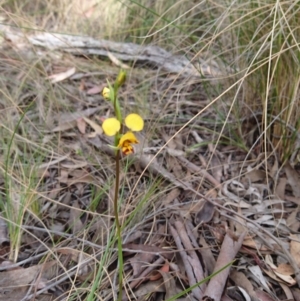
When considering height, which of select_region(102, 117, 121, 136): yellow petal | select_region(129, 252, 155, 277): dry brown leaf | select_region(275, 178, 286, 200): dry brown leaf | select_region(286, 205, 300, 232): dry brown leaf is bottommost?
select_region(129, 252, 155, 277): dry brown leaf

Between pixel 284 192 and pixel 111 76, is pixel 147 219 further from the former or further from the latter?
pixel 111 76

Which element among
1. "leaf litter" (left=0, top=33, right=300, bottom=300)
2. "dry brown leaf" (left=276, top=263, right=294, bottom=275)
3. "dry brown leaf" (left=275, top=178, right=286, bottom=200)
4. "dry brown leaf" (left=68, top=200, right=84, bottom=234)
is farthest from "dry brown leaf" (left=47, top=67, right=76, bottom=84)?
"dry brown leaf" (left=276, top=263, right=294, bottom=275)

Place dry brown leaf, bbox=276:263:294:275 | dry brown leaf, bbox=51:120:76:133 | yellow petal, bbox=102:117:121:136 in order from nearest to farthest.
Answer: yellow petal, bbox=102:117:121:136 → dry brown leaf, bbox=276:263:294:275 → dry brown leaf, bbox=51:120:76:133

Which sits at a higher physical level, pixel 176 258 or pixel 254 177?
pixel 254 177

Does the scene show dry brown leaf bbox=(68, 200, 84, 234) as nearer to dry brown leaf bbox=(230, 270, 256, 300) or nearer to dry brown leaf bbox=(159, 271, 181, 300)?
dry brown leaf bbox=(159, 271, 181, 300)

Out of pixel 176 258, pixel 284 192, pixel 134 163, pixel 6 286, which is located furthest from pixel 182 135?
pixel 6 286

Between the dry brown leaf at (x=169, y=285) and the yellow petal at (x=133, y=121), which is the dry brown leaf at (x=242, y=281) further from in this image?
the yellow petal at (x=133, y=121)

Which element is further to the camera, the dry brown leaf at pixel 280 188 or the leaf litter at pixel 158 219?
the dry brown leaf at pixel 280 188

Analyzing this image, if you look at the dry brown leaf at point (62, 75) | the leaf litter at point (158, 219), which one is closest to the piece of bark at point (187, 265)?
the leaf litter at point (158, 219)

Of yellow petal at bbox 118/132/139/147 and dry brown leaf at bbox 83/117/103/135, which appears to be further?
dry brown leaf at bbox 83/117/103/135
